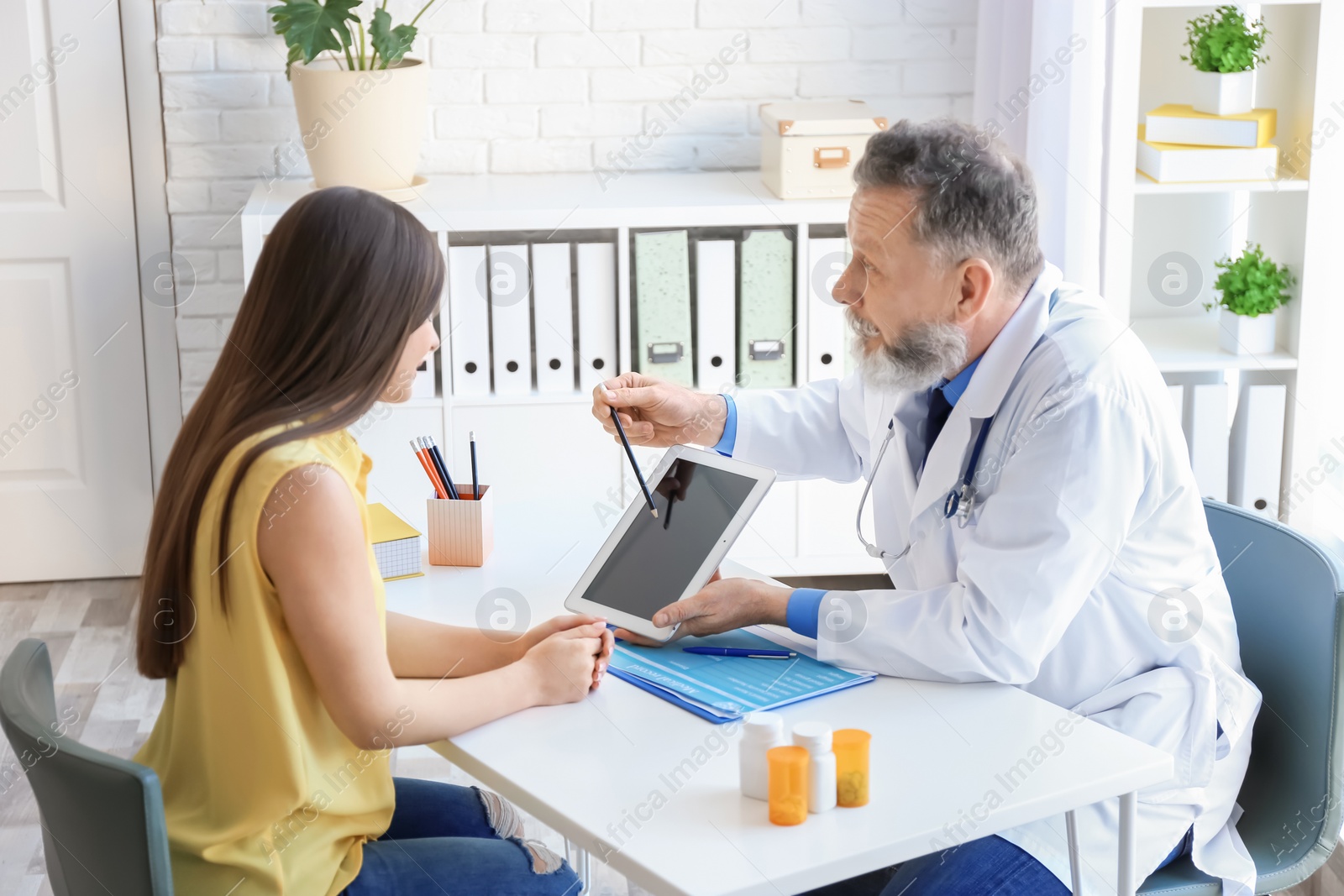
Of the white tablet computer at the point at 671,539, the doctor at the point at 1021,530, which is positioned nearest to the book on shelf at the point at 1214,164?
the doctor at the point at 1021,530

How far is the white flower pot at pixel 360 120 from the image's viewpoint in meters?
2.85

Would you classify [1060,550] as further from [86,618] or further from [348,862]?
[86,618]

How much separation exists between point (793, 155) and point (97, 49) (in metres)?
1.70

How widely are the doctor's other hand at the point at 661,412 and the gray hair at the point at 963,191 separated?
494 millimetres

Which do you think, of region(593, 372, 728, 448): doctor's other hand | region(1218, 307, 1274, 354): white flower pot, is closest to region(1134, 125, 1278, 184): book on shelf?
region(1218, 307, 1274, 354): white flower pot

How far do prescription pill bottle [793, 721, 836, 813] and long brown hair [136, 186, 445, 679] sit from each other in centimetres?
53

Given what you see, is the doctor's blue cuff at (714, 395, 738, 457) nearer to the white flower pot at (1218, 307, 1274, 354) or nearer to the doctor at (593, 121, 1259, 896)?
the doctor at (593, 121, 1259, 896)

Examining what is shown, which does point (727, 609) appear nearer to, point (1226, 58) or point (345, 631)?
point (345, 631)

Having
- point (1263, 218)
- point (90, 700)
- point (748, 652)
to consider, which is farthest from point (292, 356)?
point (1263, 218)

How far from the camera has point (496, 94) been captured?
130 inches

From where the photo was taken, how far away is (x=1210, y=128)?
2.70 m

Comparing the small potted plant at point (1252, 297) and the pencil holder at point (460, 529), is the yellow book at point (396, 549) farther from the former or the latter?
the small potted plant at point (1252, 297)

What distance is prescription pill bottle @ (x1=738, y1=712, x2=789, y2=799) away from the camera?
1.19m

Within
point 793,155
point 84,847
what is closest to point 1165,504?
point 84,847
